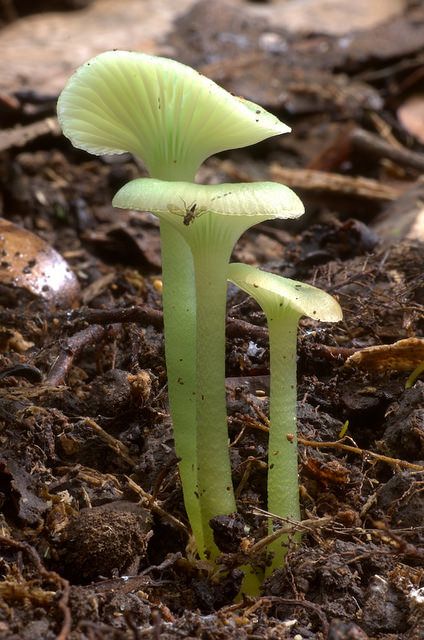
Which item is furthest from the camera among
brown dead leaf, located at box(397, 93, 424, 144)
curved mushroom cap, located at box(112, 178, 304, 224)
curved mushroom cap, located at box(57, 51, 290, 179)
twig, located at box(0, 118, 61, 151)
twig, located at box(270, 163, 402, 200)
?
brown dead leaf, located at box(397, 93, 424, 144)

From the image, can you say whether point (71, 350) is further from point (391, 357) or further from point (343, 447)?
point (391, 357)

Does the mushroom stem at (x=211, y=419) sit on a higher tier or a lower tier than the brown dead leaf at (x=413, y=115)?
lower

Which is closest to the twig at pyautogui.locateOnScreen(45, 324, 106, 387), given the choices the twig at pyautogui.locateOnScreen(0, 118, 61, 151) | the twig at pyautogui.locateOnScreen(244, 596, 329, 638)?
the twig at pyautogui.locateOnScreen(244, 596, 329, 638)

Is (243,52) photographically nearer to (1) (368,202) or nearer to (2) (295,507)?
(1) (368,202)

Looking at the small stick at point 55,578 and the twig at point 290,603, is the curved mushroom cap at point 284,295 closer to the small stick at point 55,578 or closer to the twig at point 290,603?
the twig at point 290,603

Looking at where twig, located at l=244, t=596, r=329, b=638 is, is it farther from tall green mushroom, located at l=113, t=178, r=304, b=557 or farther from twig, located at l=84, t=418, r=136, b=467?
twig, located at l=84, t=418, r=136, b=467

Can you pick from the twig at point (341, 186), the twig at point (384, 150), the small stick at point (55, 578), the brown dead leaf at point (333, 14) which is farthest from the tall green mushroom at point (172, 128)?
the brown dead leaf at point (333, 14)
